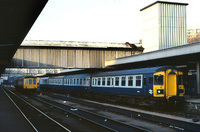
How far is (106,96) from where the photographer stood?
26.0m

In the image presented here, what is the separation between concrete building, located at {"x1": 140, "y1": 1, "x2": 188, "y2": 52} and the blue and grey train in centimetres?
1169

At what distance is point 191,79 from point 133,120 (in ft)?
69.5

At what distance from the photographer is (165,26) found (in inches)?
1436

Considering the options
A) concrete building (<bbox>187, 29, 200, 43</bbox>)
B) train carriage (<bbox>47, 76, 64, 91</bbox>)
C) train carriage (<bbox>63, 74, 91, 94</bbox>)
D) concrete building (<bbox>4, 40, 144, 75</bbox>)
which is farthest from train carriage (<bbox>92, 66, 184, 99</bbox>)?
concrete building (<bbox>187, 29, 200, 43</bbox>)

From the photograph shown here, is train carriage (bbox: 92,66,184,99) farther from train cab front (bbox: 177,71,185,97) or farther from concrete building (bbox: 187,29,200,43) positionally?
concrete building (bbox: 187,29,200,43)

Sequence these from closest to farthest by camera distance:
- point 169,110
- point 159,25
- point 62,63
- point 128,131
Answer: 1. point 128,131
2. point 169,110
3. point 62,63
4. point 159,25

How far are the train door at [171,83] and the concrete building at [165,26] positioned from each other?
57.0 feet

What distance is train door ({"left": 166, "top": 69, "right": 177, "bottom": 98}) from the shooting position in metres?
18.2

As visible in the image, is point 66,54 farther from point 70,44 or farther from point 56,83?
point 56,83

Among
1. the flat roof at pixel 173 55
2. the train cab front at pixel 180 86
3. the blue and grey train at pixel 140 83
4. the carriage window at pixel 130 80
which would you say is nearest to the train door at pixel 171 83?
the blue and grey train at pixel 140 83

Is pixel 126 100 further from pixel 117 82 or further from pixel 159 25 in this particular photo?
pixel 159 25

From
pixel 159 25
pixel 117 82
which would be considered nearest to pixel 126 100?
pixel 117 82

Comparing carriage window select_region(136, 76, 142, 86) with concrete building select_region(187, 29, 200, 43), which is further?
concrete building select_region(187, 29, 200, 43)

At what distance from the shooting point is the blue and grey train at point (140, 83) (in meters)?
18.2
